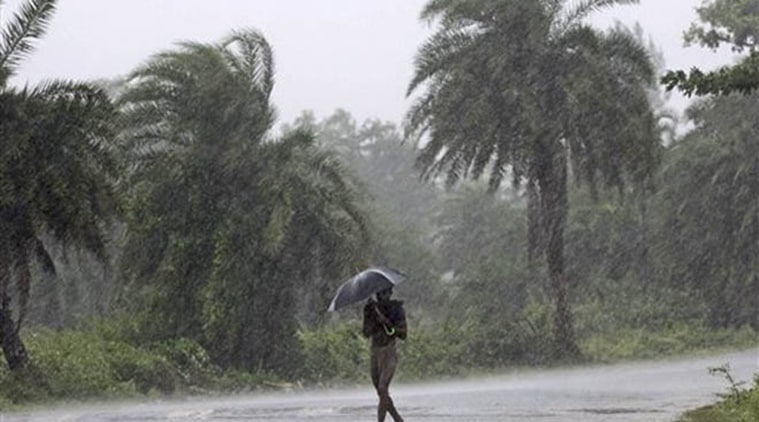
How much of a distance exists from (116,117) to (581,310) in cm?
1936

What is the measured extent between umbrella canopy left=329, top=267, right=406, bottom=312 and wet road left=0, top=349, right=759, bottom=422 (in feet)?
11.5

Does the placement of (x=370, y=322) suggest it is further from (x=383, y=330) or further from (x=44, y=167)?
(x=44, y=167)

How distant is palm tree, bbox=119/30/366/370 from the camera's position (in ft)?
86.5

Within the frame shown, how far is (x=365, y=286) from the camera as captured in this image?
12.7 m

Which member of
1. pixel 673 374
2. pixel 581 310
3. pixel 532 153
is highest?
pixel 532 153

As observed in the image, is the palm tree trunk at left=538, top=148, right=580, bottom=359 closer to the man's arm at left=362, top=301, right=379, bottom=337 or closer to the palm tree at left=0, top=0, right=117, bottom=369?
the palm tree at left=0, top=0, right=117, bottom=369

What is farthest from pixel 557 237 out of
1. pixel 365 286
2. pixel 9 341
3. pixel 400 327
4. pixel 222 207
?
pixel 365 286

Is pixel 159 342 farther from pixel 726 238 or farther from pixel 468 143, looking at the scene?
pixel 726 238

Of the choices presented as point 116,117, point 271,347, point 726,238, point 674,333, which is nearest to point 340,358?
point 271,347

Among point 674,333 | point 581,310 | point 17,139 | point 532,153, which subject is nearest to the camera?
point 17,139

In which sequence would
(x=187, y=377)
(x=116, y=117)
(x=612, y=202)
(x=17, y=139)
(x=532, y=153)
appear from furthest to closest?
1. (x=612, y=202)
2. (x=532, y=153)
3. (x=187, y=377)
4. (x=116, y=117)
5. (x=17, y=139)

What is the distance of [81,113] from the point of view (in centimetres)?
2153

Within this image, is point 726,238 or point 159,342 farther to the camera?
point 726,238

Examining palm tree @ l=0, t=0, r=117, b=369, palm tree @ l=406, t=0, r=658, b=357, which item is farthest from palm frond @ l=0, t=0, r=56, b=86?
palm tree @ l=406, t=0, r=658, b=357
